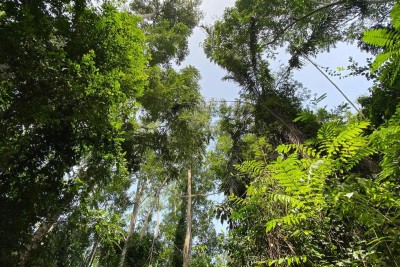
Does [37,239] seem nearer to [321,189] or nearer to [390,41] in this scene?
[321,189]

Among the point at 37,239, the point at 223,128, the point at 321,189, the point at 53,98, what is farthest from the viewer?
the point at 223,128

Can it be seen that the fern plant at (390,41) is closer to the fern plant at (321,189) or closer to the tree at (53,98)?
the fern plant at (321,189)

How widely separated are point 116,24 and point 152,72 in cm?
323

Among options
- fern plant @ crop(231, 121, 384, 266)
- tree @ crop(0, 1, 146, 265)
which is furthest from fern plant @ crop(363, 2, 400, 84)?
tree @ crop(0, 1, 146, 265)

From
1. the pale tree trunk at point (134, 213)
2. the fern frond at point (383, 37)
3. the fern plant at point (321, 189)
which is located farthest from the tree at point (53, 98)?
the pale tree trunk at point (134, 213)

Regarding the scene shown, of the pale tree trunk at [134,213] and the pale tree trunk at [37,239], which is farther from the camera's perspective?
the pale tree trunk at [134,213]

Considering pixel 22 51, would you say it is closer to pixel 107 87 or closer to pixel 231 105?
pixel 107 87

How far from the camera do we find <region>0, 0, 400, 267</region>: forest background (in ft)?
7.05

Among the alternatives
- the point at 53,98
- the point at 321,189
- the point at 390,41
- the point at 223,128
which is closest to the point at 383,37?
the point at 390,41

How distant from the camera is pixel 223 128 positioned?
8898 millimetres

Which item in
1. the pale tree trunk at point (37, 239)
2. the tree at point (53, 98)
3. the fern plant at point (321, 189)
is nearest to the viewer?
the fern plant at point (321, 189)

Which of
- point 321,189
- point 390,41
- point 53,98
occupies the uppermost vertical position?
point 53,98

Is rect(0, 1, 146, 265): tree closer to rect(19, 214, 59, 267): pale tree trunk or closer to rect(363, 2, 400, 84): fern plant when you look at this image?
rect(19, 214, 59, 267): pale tree trunk

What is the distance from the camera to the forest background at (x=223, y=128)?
7.05ft
